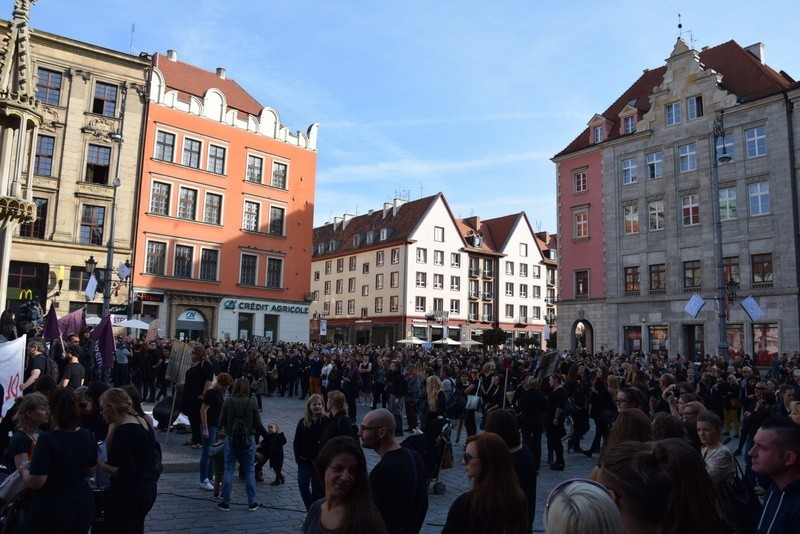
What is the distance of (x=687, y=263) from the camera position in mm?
36844

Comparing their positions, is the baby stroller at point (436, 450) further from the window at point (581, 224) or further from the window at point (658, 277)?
the window at point (581, 224)

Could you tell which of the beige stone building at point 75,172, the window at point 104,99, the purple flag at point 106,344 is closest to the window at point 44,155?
the beige stone building at point 75,172

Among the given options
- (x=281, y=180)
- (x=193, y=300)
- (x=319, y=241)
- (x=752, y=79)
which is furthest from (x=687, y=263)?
(x=319, y=241)

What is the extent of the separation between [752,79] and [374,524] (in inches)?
1617

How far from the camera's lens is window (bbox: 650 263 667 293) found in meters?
37.7

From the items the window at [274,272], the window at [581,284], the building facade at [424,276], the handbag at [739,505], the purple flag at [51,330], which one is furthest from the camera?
the building facade at [424,276]

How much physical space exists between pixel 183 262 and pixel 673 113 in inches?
1286

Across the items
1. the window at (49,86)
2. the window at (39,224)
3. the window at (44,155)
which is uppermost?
the window at (49,86)

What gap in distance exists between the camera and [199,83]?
44.0 meters

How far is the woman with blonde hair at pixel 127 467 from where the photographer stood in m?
4.97

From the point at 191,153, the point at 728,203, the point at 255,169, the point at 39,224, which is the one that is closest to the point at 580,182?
the point at 728,203

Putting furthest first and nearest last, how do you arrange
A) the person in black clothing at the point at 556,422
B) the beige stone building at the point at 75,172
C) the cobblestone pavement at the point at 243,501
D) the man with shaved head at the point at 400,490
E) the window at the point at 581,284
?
the window at the point at 581,284 → the beige stone building at the point at 75,172 → the person in black clothing at the point at 556,422 → the cobblestone pavement at the point at 243,501 → the man with shaved head at the point at 400,490

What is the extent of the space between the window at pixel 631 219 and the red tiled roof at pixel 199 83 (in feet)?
88.6

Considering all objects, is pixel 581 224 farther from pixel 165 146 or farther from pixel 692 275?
pixel 165 146
